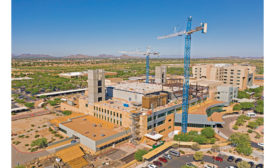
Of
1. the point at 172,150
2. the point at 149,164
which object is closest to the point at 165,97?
the point at 172,150

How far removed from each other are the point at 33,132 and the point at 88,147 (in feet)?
95.1

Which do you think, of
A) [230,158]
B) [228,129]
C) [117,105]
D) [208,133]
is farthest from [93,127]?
[228,129]

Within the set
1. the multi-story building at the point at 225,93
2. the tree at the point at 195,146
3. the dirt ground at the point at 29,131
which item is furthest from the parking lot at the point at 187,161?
the multi-story building at the point at 225,93

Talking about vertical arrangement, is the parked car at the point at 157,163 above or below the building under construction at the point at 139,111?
below

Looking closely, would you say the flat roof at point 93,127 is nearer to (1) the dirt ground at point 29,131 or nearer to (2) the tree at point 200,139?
(1) the dirt ground at point 29,131

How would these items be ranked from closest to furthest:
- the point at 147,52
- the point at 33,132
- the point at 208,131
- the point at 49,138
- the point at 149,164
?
the point at 149,164 → the point at 208,131 → the point at 49,138 → the point at 33,132 → the point at 147,52

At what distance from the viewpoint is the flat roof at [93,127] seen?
5247 cm

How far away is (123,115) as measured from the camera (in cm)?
5791

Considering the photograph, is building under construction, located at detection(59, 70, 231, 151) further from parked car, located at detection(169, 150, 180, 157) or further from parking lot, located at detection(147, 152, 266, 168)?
parking lot, located at detection(147, 152, 266, 168)

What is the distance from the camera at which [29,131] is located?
217 ft

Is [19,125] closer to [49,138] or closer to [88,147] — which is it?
[49,138]

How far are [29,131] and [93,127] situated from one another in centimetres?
2696

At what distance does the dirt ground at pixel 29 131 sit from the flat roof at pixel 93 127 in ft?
24.6

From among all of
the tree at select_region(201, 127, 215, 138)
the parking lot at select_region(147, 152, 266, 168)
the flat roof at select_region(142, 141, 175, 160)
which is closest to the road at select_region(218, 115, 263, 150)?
the tree at select_region(201, 127, 215, 138)
